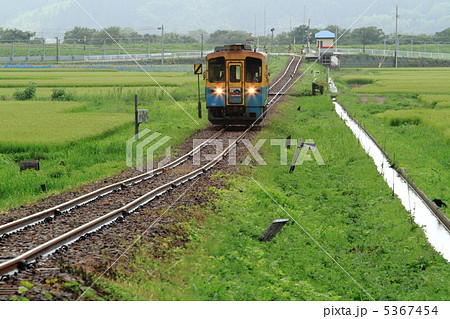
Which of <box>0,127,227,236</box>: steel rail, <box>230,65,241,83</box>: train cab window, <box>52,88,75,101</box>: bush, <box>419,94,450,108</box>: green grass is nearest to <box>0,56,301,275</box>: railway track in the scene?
<box>0,127,227,236</box>: steel rail

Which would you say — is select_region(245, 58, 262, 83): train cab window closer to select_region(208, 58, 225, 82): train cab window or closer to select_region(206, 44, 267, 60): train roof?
select_region(206, 44, 267, 60): train roof

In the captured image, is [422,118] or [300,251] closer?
[300,251]

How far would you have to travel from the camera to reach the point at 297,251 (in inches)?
455

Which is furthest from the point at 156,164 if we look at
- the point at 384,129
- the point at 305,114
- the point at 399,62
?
the point at 399,62

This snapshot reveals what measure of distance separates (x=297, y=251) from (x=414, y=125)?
20.2 m

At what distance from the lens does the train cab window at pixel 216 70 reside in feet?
80.8

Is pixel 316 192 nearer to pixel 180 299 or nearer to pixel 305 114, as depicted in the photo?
pixel 180 299

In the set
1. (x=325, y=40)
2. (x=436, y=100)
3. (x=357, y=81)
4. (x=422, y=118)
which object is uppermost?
A: (x=325, y=40)

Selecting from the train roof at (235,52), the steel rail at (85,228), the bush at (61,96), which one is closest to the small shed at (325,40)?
the bush at (61,96)

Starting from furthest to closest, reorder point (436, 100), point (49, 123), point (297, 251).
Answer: point (436, 100)
point (49, 123)
point (297, 251)

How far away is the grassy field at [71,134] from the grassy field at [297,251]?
183 inches

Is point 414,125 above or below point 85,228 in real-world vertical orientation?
above

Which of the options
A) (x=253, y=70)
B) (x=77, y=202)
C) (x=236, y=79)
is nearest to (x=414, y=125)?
(x=253, y=70)

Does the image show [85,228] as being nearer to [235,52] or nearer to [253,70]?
[235,52]
